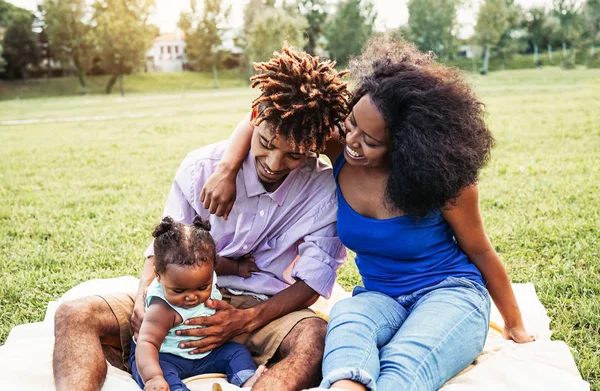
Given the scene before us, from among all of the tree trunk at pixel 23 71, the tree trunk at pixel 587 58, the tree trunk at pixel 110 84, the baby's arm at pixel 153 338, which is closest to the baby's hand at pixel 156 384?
the baby's arm at pixel 153 338

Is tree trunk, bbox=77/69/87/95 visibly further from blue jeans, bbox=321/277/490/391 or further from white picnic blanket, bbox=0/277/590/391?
blue jeans, bbox=321/277/490/391

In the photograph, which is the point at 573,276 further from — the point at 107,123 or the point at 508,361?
the point at 107,123

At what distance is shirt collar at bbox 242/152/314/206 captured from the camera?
10.7ft

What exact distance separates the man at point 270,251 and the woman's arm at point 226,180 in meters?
0.08

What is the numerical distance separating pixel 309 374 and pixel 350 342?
26 centimetres

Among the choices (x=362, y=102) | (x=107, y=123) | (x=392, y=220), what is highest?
(x=362, y=102)

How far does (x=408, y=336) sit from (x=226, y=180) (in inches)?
47.5

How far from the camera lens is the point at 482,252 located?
303 centimetres

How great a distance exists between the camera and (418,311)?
110 inches

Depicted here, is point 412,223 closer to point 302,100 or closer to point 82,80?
point 302,100

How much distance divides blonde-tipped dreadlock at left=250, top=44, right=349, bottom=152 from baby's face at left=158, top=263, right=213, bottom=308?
2.42ft

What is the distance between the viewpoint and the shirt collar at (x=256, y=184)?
3258mm

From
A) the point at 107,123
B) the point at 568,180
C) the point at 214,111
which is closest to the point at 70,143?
the point at 107,123

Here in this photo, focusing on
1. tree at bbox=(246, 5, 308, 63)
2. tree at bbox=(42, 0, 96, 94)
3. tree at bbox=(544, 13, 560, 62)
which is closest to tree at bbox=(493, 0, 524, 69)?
tree at bbox=(544, 13, 560, 62)
